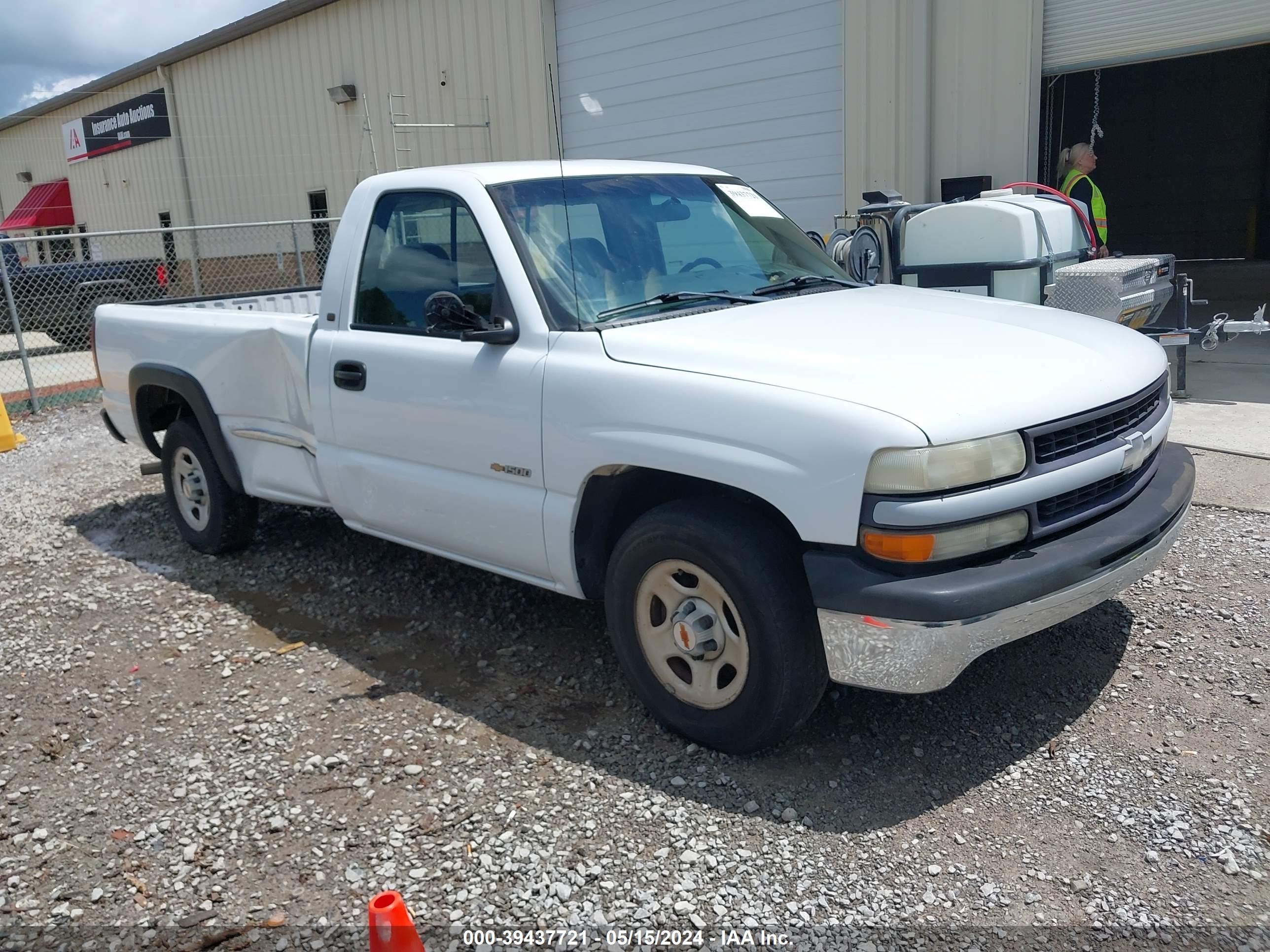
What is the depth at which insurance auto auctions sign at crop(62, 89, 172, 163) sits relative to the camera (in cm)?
2352

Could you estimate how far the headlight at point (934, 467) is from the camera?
9.66ft

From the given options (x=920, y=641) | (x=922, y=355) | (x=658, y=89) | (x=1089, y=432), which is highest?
(x=658, y=89)

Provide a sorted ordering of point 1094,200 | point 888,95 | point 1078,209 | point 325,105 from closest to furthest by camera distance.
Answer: point 1078,209 → point 1094,200 → point 888,95 → point 325,105

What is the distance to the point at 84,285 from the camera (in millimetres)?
14352

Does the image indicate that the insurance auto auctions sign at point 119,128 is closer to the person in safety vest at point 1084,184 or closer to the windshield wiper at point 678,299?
the person in safety vest at point 1084,184

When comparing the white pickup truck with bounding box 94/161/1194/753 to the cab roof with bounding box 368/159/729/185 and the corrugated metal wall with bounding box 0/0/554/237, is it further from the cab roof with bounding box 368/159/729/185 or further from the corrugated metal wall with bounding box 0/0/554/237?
the corrugated metal wall with bounding box 0/0/554/237

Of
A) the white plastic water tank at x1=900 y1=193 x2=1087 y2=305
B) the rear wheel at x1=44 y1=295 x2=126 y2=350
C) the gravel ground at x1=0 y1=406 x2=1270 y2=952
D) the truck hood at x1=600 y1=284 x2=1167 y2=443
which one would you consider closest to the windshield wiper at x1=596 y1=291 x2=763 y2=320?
the truck hood at x1=600 y1=284 x2=1167 y2=443

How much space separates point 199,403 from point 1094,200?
8.03 metres

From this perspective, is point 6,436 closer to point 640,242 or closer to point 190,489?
point 190,489

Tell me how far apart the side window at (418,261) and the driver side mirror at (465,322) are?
110 mm

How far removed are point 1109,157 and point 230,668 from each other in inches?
969

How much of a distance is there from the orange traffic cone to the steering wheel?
2.58 meters

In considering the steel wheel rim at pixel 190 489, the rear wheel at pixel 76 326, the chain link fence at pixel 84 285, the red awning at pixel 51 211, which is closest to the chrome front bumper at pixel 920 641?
the steel wheel rim at pixel 190 489

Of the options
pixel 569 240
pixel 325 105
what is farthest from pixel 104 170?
pixel 569 240
